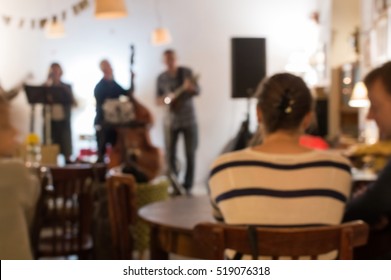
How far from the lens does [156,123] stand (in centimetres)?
191

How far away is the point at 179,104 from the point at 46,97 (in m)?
0.48

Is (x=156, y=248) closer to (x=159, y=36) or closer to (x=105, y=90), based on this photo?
(x=105, y=90)

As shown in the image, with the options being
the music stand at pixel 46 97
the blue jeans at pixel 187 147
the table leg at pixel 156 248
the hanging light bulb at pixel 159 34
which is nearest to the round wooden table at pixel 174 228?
the table leg at pixel 156 248

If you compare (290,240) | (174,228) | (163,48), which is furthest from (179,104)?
(290,240)

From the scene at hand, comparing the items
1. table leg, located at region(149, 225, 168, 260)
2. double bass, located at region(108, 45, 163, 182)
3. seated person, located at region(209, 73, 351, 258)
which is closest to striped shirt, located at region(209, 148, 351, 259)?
seated person, located at region(209, 73, 351, 258)

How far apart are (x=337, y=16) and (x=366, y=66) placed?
0.32 m

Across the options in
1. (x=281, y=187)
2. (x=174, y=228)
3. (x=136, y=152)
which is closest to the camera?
(x=281, y=187)

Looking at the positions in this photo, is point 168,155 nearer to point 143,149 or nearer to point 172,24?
point 143,149

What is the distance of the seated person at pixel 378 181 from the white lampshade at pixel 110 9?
66cm

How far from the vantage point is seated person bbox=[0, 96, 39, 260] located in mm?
1126

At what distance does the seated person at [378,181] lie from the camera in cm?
123

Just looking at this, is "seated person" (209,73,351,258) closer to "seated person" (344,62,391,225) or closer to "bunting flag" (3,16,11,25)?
"seated person" (344,62,391,225)

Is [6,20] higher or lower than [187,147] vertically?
higher
